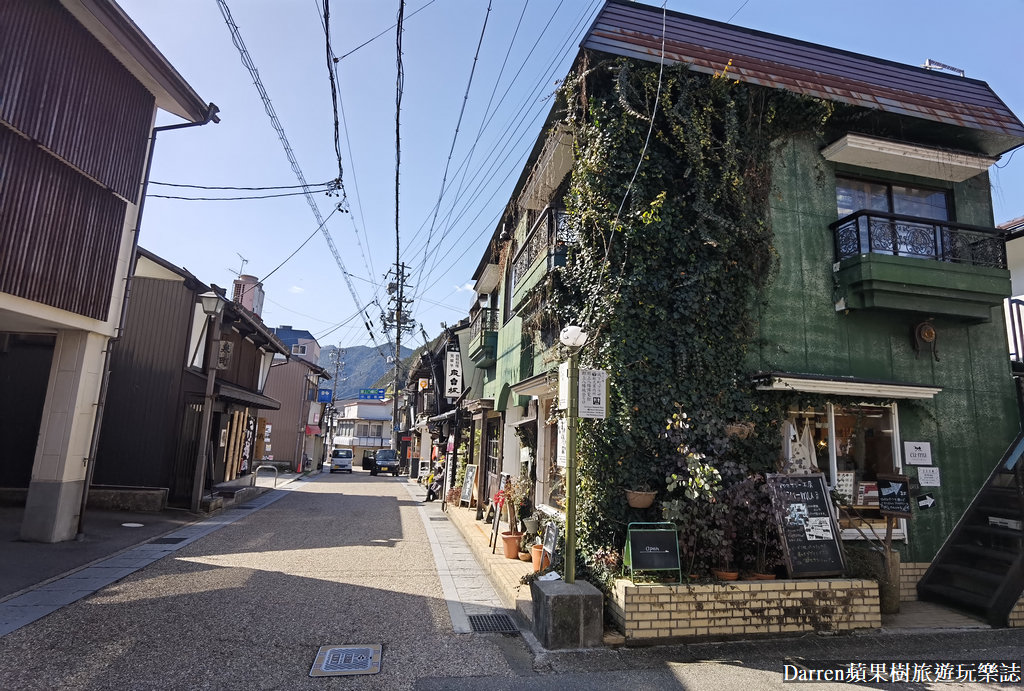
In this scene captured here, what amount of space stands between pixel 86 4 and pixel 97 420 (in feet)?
22.4

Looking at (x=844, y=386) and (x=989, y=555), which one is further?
(x=844, y=386)

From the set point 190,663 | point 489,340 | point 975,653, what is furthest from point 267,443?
point 975,653

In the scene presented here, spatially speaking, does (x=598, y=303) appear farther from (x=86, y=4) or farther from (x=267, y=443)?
(x=267, y=443)

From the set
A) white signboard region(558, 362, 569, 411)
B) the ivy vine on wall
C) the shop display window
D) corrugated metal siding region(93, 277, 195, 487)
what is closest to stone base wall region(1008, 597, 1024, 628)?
the shop display window

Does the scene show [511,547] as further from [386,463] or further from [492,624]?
[386,463]

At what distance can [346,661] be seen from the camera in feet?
16.2

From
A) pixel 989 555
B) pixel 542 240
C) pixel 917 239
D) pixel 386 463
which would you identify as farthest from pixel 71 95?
pixel 386 463

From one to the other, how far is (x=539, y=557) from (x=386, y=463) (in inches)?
1354

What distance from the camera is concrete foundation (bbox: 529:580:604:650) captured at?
17.6 ft

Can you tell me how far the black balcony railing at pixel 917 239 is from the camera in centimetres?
830

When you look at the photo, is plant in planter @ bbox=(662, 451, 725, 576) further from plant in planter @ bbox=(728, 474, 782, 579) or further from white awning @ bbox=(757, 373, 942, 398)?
white awning @ bbox=(757, 373, 942, 398)

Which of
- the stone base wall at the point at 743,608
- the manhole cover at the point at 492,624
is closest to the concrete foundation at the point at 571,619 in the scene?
the stone base wall at the point at 743,608

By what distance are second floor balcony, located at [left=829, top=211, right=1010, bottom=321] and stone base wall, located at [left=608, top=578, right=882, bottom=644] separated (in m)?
4.26

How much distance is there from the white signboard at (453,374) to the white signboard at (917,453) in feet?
43.0
